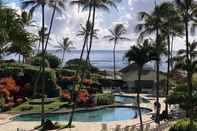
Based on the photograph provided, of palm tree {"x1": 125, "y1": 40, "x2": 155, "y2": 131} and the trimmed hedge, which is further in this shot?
the trimmed hedge

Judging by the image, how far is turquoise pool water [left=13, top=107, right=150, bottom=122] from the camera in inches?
1791

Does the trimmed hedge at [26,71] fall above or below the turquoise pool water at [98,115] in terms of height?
above

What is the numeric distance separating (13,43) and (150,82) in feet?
184

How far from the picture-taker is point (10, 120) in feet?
142

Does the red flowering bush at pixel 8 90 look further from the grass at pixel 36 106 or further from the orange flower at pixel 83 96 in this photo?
the orange flower at pixel 83 96

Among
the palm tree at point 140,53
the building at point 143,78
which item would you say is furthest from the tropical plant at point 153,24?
the building at point 143,78

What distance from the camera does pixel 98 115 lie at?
4903 cm

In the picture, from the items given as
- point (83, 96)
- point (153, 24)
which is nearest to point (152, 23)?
point (153, 24)

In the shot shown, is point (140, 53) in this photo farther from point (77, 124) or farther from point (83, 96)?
point (83, 96)

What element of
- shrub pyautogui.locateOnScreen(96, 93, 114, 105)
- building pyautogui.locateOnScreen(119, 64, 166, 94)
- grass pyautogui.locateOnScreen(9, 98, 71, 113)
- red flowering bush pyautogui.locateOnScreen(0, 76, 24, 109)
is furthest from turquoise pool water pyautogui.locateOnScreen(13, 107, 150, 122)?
building pyautogui.locateOnScreen(119, 64, 166, 94)

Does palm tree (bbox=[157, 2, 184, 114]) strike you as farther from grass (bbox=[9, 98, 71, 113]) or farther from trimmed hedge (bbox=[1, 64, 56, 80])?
trimmed hedge (bbox=[1, 64, 56, 80])

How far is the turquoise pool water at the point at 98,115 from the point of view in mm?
45500

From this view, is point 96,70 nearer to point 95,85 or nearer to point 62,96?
point 95,85

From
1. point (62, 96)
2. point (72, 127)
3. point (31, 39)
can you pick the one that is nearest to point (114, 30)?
point (62, 96)
